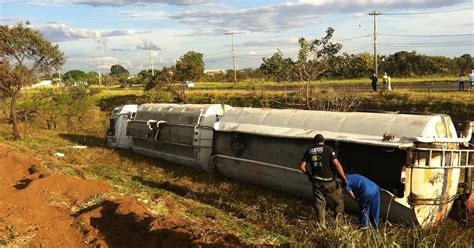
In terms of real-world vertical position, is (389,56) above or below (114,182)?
above

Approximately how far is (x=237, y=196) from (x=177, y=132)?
18.4ft

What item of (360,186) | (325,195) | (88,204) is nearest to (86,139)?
(88,204)

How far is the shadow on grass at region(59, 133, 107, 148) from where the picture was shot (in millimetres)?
25125

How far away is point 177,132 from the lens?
697 inches

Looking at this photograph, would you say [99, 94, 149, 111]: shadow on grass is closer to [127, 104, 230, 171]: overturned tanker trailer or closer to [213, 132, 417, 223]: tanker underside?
[127, 104, 230, 171]: overturned tanker trailer

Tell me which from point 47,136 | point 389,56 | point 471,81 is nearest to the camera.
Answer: point 47,136

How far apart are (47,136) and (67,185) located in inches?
689

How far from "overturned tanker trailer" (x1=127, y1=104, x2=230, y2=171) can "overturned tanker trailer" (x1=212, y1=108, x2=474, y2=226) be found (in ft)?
12.0

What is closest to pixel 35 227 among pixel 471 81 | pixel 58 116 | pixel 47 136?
pixel 47 136

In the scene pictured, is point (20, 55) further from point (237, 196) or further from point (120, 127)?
point (237, 196)

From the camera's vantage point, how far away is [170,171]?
17.0 metres

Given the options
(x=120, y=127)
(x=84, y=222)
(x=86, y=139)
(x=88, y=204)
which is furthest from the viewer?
(x=86, y=139)

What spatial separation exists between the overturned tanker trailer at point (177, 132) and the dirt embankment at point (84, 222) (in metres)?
4.84

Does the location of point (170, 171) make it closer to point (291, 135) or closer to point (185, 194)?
point (185, 194)
